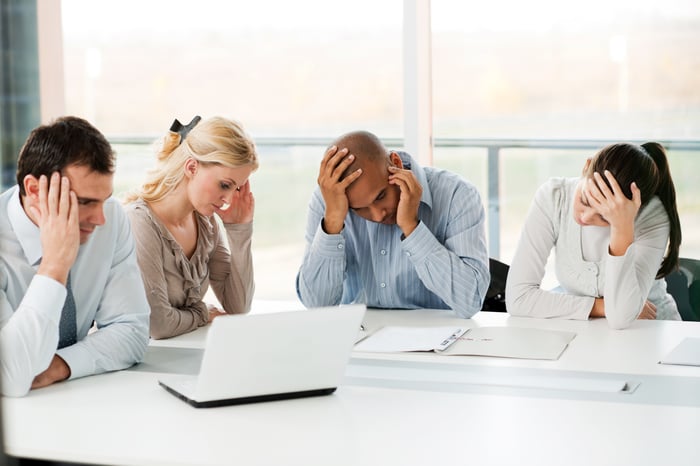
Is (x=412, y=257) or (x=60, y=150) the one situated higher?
(x=60, y=150)

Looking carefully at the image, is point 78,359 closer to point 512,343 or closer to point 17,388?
point 17,388

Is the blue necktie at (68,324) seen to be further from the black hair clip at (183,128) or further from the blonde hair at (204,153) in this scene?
the black hair clip at (183,128)

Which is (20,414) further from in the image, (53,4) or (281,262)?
(281,262)

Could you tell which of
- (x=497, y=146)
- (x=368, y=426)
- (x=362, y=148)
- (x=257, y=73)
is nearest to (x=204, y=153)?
(x=362, y=148)

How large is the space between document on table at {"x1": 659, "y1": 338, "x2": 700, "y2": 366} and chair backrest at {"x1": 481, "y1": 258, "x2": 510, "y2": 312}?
86 centimetres

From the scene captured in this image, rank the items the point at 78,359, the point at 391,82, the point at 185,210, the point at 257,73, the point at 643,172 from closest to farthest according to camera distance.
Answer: the point at 78,359 < the point at 185,210 < the point at 643,172 < the point at 391,82 < the point at 257,73

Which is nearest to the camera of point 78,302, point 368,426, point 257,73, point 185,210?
point 368,426

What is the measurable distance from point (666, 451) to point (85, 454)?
0.89 m

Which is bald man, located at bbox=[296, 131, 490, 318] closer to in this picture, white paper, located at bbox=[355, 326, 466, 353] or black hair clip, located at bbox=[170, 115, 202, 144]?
white paper, located at bbox=[355, 326, 466, 353]

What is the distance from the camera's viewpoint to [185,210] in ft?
7.70

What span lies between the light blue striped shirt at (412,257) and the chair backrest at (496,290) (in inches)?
15.4

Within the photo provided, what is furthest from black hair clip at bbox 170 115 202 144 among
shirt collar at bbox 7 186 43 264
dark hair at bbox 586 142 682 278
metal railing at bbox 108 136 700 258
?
metal railing at bbox 108 136 700 258

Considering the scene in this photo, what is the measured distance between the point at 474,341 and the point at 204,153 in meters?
0.82

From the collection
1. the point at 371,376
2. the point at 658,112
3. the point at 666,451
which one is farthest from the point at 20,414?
the point at 658,112
